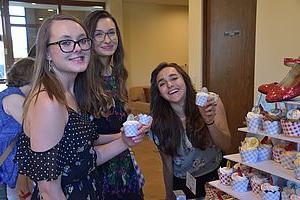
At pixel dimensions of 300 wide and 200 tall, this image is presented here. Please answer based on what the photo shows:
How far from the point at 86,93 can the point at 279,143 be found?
3.01ft

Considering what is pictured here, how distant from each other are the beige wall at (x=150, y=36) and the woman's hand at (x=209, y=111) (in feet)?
19.4

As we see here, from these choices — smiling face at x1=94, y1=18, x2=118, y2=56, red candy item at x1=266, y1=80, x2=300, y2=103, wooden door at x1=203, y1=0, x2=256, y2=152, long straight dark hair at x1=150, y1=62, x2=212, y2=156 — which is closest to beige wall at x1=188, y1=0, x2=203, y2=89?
wooden door at x1=203, y1=0, x2=256, y2=152

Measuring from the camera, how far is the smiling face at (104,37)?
5.65 ft

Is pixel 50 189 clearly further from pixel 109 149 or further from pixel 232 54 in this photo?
pixel 232 54

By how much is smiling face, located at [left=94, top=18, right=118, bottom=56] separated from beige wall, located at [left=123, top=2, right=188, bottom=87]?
19.5 feet

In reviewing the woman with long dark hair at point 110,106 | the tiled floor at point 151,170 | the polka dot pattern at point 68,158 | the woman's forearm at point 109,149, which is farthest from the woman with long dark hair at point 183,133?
the tiled floor at point 151,170

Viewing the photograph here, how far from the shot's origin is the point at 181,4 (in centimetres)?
805

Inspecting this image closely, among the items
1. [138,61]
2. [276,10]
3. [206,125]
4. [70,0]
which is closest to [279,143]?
[206,125]

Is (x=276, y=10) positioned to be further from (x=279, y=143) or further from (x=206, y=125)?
(x=279, y=143)

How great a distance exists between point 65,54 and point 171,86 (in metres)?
0.92

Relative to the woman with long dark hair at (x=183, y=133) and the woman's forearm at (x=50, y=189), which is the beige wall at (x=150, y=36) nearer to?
the woman with long dark hair at (x=183, y=133)

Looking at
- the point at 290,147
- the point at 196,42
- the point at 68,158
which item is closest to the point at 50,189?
the point at 68,158

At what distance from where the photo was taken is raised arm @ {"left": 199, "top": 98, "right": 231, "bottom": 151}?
1.85 m

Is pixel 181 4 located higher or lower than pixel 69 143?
higher
